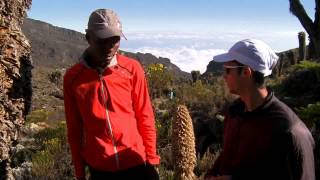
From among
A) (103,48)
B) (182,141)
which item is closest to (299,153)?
(103,48)

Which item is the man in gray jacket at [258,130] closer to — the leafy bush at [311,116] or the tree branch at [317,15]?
the leafy bush at [311,116]

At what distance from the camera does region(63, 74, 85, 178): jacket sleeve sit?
3793 millimetres

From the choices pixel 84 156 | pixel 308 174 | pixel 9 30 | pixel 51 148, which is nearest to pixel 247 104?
pixel 308 174

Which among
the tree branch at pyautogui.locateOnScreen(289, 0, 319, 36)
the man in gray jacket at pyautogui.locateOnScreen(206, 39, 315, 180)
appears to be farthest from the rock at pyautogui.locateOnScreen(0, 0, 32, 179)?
the tree branch at pyautogui.locateOnScreen(289, 0, 319, 36)

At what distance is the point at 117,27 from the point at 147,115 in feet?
2.04

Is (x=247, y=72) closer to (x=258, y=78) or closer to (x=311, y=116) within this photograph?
(x=258, y=78)

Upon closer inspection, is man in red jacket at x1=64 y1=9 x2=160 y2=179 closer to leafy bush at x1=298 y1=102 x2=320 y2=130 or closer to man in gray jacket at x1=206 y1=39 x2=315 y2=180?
man in gray jacket at x1=206 y1=39 x2=315 y2=180

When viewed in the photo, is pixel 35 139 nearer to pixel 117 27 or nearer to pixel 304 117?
pixel 304 117

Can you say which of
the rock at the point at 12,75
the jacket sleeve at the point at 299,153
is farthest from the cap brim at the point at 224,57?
the rock at the point at 12,75

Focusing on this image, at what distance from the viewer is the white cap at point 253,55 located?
3.02 m

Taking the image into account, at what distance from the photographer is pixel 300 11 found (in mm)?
18906

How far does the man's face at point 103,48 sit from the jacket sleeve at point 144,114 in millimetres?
228

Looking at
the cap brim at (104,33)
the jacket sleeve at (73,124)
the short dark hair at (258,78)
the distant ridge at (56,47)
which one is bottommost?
the distant ridge at (56,47)

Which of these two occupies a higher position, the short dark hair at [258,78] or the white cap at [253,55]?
the white cap at [253,55]
